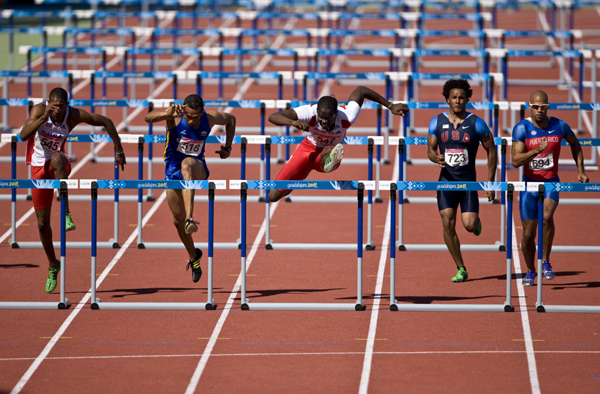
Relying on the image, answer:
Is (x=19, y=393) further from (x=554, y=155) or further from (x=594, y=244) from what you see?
(x=594, y=244)

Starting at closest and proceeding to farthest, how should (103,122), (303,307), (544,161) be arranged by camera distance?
(303,307), (544,161), (103,122)

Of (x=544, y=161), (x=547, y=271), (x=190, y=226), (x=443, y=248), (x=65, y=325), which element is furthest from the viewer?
(x=443, y=248)

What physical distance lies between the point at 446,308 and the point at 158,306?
96.8 inches

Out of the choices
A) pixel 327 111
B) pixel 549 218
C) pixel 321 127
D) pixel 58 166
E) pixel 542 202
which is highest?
pixel 327 111

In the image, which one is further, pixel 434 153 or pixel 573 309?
pixel 434 153

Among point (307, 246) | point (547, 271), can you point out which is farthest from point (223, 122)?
point (547, 271)

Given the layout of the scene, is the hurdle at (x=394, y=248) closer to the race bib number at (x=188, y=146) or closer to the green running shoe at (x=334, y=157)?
the green running shoe at (x=334, y=157)

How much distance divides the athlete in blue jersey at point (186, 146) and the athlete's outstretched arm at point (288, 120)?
698 millimetres

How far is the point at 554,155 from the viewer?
8711mm

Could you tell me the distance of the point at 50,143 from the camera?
8.89 meters

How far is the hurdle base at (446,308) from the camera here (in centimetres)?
833

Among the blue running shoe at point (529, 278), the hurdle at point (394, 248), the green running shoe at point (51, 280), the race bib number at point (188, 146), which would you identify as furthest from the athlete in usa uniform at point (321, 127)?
the green running shoe at point (51, 280)

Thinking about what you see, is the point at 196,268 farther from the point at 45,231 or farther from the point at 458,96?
the point at 458,96

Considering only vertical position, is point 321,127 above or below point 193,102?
below
